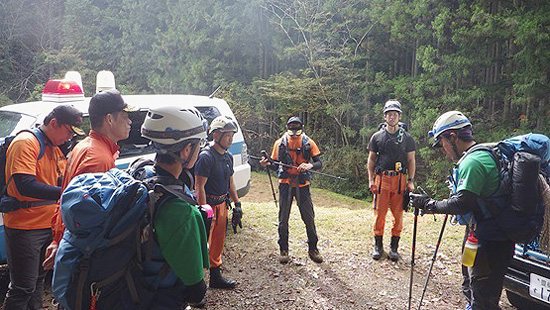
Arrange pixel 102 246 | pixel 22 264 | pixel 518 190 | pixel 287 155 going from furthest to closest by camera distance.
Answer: pixel 287 155 → pixel 22 264 → pixel 518 190 → pixel 102 246

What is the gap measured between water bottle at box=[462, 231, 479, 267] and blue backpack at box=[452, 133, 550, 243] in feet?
0.35

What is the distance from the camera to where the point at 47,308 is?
433 centimetres

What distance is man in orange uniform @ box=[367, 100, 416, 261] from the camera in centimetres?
588

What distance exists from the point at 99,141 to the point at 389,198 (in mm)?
4283

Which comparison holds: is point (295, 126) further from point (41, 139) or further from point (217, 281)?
point (41, 139)

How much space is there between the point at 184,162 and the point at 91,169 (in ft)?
2.53

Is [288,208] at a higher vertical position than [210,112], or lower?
lower

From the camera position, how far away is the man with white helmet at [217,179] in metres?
4.75

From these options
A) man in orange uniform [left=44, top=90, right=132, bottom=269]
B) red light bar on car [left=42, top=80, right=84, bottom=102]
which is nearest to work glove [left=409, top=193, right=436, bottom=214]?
man in orange uniform [left=44, top=90, right=132, bottom=269]

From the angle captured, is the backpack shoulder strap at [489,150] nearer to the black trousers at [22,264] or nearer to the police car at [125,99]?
the police car at [125,99]

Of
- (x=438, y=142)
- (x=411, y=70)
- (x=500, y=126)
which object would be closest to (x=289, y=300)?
(x=438, y=142)

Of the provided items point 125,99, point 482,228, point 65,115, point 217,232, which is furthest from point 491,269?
point 125,99

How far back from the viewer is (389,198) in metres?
6.00

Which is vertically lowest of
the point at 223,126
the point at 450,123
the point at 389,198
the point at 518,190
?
the point at 389,198
